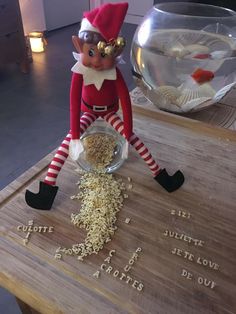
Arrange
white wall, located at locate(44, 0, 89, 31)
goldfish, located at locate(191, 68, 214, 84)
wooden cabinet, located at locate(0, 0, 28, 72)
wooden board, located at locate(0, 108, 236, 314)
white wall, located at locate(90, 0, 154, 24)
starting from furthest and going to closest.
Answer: white wall, located at locate(90, 0, 154, 24) → white wall, located at locate(44, 0, 89, 31) → wooden cabinet, located at locate(0, 0, 28, 72) → goldfish, located at locate(191, 68, 214, 84) → wooden board, located at locate(0, 108, 236, 314)

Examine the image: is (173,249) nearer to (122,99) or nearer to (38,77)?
(122,99)

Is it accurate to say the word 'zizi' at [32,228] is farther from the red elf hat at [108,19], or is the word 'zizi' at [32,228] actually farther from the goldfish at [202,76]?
the goldfish at [202,76]

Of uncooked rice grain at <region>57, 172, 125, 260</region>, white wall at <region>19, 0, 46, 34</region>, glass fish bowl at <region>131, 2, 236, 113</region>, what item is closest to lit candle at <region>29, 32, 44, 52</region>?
white wall at <region>19, 0, 46, 34</region>

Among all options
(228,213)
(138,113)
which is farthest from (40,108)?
(228,213)

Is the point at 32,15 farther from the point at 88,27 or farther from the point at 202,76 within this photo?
the point at 88,27

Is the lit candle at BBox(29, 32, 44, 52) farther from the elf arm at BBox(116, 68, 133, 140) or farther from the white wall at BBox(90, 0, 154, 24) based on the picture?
the elf arm at BBox(116, 68, 133, 140)

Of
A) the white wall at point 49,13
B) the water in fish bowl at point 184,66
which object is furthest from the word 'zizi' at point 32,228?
the white wall at point 49,13
